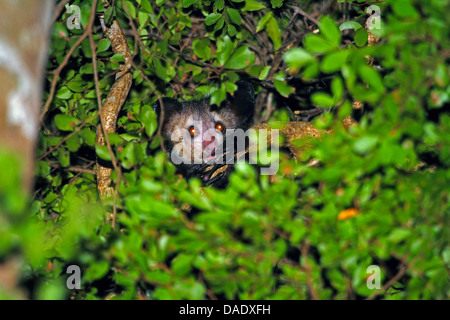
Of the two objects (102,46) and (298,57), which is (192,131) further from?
(298,57)

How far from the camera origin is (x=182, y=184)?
248 cm

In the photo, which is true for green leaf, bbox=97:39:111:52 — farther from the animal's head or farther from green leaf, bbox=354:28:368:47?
green leaf, bbox=354:28:368:47

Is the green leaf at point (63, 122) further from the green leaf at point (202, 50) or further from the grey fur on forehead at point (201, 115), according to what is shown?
the grey fur on forehead at point (201, 115)

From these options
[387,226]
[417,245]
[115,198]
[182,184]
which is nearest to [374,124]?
[387,226]

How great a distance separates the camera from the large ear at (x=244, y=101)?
231 inches

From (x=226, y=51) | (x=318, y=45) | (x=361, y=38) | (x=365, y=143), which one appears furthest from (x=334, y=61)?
(x=361, y=38)

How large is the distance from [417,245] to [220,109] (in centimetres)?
510

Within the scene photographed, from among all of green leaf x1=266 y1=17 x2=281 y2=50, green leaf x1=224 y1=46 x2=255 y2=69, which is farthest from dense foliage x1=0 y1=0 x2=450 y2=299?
green leaf x1=266 y1=17 x2=281 y2=50

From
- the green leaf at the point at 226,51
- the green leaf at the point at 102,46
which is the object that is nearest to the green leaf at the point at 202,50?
the green leaf at the point at 226,51

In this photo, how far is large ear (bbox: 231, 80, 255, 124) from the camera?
586cm

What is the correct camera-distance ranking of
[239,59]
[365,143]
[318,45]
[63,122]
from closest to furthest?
1. [365,143]
2. [318,45]
3. [63,122]
4. [239,59]

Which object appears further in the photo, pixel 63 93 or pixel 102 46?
pixel 63 93

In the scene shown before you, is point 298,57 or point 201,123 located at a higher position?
point 201,123

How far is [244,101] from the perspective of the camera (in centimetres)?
609
